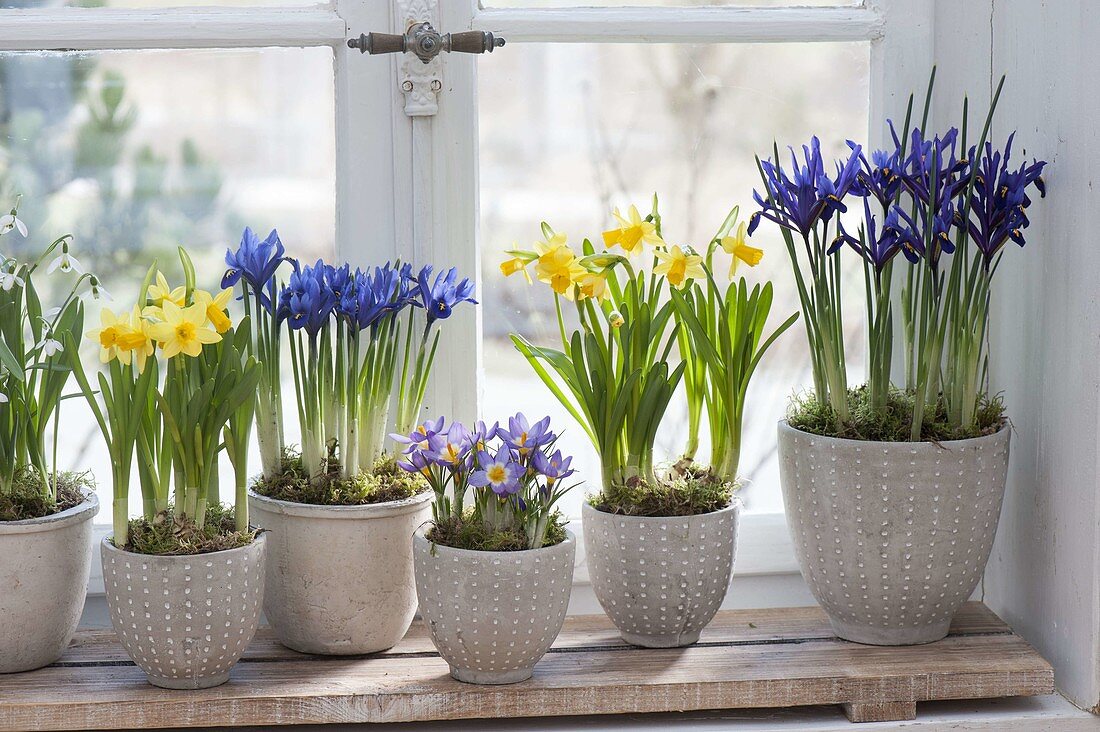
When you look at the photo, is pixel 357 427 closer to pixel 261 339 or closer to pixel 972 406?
pixel 261 339

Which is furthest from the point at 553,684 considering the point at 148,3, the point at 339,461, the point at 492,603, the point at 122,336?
the point at 148,3

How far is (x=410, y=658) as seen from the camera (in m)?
1.17

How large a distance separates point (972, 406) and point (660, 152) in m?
0.46

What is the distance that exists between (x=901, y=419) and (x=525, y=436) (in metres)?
0.41

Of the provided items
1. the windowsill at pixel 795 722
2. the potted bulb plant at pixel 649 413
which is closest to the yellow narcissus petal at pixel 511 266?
the potted bulb plant at pixel 649 413

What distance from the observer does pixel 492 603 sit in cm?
104

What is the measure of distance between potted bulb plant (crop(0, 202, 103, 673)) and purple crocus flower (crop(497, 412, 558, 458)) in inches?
17.0

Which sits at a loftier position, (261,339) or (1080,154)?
(1080,154)

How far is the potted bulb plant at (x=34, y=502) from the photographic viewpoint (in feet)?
3.55

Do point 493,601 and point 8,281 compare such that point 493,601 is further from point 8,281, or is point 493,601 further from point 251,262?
point 8,281

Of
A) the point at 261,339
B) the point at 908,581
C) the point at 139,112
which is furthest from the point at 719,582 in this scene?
the point at 139,112

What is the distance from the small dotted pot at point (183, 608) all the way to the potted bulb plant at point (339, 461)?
0.23ft

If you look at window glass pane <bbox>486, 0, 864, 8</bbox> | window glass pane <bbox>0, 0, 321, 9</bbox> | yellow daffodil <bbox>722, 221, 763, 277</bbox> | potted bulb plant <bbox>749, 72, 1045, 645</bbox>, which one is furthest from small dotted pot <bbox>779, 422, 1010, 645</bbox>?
window glass pane <bbox>0, 0, 321, 9</bbox>

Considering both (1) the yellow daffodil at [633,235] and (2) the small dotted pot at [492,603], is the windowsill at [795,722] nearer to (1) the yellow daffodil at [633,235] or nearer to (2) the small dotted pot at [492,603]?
(2) the small dotted pot at [492,603]
